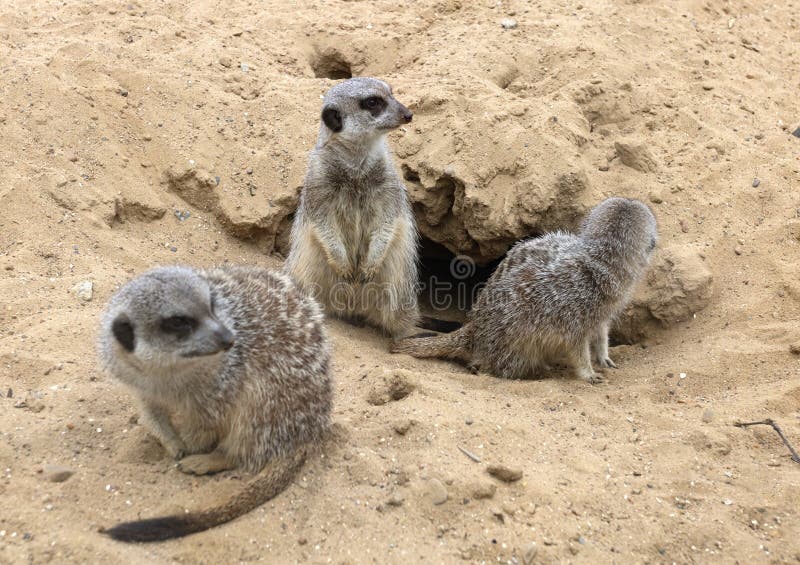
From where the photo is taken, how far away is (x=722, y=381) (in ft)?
11.6

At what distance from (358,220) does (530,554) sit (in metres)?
2.82

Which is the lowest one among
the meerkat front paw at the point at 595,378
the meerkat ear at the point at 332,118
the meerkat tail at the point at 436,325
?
the meerkat tail at the point at 436,325

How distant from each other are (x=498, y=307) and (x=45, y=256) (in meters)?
2.66

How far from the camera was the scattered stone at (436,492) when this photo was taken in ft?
8.18

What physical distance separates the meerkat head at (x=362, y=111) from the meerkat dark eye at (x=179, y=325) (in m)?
2.25

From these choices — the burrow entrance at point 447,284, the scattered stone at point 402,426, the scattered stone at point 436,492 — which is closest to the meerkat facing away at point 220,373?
the scattered stone at point 402,426

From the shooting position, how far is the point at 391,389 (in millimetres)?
3305

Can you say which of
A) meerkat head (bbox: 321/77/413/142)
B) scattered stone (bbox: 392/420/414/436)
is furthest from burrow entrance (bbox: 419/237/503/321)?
scattered stone (bbox: 392/420/414/436)

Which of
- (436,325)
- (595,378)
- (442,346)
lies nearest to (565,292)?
(595,378)

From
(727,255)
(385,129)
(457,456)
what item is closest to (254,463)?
(457,456)

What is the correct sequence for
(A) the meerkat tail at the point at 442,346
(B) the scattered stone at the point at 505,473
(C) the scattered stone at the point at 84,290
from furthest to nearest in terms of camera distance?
1. (A) the meerkat tail at the point at 442,346
2. (C) the scattered stone at the point at 84,290
3. (B) the scattered stone at the point at 505,473

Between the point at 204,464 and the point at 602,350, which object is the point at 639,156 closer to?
the point at 602,350

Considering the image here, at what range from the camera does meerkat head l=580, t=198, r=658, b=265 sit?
4074 mm

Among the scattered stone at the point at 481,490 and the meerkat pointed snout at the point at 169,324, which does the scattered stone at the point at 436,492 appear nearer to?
the scattered stone at the point at 481,490
